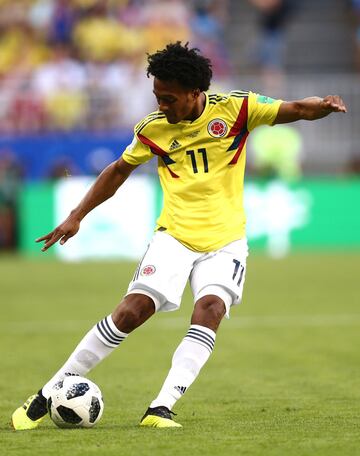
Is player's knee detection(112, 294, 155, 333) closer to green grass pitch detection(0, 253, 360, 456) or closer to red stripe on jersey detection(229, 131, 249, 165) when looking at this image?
green grass pitch detection(0, 253, 360, 456)

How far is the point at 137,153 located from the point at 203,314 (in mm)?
1052

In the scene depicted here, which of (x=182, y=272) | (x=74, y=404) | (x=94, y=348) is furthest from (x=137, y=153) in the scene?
(x=74, y=404)

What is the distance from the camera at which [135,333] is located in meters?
12.5

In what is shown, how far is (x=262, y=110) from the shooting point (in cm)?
662

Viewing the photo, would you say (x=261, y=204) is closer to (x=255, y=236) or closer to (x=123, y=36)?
(x=255, y=236)

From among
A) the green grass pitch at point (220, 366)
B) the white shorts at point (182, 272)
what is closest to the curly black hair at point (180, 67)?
the white shorts at point (182, 272)

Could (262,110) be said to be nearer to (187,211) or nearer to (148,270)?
(187,211)

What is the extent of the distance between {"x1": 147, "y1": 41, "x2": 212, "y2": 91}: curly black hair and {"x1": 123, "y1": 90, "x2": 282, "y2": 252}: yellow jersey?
256 millimetres

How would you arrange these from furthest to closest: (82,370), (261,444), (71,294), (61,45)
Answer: (61,45) → (71,294) → (82,370) → (261,444)

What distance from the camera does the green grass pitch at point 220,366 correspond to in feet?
18.9

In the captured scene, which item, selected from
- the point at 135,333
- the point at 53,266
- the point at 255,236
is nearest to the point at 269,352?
the point at 135,333

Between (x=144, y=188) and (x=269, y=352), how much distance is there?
11.3 m

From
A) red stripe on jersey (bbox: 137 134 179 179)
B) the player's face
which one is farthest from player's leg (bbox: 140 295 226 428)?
the player's face

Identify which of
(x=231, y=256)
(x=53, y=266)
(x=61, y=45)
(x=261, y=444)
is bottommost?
(x=53, y=266)
